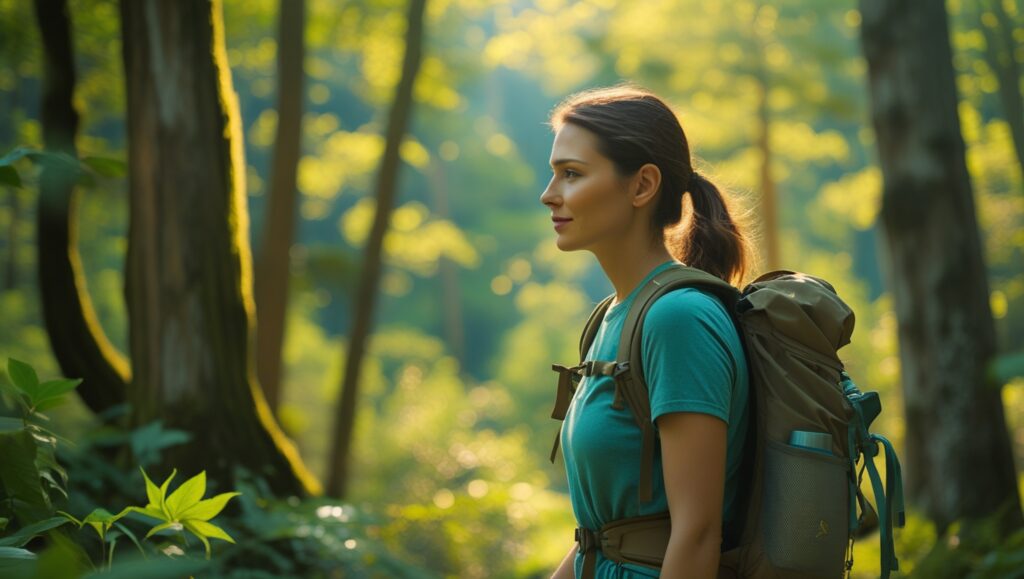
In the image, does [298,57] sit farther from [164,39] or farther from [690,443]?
[690,443]

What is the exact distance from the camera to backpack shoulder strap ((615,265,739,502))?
186cm

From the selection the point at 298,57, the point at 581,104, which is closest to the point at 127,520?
the point at 581,104

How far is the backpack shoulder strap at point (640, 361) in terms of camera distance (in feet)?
6.11

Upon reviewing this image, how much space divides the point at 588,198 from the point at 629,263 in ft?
0.53

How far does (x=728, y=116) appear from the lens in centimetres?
2123

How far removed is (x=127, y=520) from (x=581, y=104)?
2.36 meters

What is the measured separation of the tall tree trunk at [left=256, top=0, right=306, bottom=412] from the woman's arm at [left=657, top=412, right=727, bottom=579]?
6419mm

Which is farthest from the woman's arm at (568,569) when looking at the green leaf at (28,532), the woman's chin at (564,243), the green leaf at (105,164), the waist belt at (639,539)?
the green leaf at (105,164)

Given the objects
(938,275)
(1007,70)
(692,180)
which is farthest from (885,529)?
(1007,70)

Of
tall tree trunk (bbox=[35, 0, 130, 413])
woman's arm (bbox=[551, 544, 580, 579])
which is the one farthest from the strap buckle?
tall tree trunk (bbox=[35, 0, 130, 413])

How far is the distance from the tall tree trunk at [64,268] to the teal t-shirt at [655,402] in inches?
126

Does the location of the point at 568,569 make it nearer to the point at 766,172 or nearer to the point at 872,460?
the point at 872,460

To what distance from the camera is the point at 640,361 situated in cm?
190

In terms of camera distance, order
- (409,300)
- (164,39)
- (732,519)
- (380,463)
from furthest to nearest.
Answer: (409,300)
(380,463)
(164,39)
(732,519)
